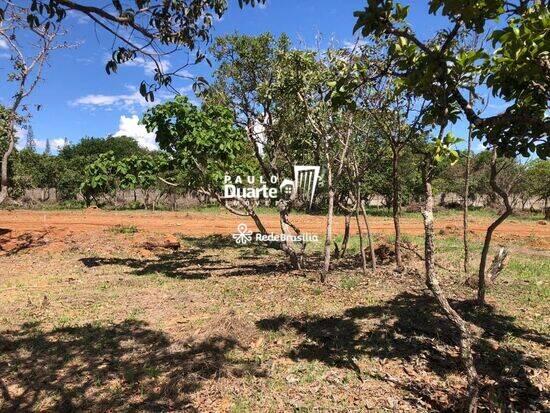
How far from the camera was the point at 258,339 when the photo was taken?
6.35 meters

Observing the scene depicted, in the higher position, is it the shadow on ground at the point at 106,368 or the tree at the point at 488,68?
the tree at the point at 488,68

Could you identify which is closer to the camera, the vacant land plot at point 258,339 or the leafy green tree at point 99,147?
the vacant land plot at point 258,339

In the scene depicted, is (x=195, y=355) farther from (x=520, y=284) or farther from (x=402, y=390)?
(x=520, y=284)

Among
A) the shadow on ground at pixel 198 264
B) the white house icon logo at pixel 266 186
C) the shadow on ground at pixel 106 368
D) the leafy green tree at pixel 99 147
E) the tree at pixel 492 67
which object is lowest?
the shadow on ground at pixel 106 368

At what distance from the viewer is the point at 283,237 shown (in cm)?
1073

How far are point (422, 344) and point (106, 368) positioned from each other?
4.11m

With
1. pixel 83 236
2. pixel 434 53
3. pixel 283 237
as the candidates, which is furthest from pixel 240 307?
pixel 83 236

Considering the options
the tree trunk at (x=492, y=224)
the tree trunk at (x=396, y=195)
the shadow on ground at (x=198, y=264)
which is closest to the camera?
the tree trunk at (x=492, y=224)

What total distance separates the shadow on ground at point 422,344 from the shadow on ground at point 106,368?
1120 mm

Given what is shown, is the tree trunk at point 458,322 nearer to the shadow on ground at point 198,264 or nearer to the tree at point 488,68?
the tree at point 488,68

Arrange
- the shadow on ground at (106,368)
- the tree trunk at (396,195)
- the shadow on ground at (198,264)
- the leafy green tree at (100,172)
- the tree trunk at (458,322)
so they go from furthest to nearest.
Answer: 1. the shadow on ground at (198,264)
2. the leafy green tree at (100,172)
3. the tree trunk at (396,195)
4. the shadow on ground at (106,368)
5. the tree trunk at (458,322)

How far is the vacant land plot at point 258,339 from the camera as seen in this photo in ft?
15.7

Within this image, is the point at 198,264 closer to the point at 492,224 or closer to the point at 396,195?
the point at 396,195

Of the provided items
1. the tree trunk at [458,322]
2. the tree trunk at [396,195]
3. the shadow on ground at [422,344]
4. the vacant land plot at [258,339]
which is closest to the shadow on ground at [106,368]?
Answer: the vacant land plot at [258,339]
